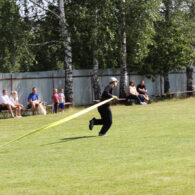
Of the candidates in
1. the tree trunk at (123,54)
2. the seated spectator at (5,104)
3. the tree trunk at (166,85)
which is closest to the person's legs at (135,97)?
the tree trunk at (123,54)

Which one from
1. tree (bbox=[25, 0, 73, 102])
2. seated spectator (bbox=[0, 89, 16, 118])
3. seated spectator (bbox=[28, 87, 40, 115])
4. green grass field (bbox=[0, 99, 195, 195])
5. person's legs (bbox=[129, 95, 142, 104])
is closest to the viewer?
green grass field (bbox=[0, 99, 195, 195])

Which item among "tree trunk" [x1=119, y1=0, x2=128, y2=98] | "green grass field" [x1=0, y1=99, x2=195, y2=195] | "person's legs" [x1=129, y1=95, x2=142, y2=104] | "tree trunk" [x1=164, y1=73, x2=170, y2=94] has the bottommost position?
"green grass field" [x1=0, y1=99, x2=195, y2=195]

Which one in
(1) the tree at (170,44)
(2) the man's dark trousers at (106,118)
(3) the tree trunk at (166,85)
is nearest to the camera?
(2) the man's dark trousers at (106,118)

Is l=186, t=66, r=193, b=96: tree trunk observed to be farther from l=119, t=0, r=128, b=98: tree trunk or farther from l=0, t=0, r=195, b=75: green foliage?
l=119, t=0, r=128, b=98: tree trunk

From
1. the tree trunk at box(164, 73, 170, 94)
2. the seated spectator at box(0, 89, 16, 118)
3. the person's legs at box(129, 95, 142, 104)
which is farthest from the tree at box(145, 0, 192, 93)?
the seated spectator at box(0, 89, 16, 118)

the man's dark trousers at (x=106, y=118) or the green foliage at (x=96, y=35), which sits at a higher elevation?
the green foliage at (x=96, y=35)

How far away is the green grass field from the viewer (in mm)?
7289

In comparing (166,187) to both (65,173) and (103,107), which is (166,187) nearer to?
(65,173)

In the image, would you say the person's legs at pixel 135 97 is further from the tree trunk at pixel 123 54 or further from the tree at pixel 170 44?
the tree at pixel 170 44

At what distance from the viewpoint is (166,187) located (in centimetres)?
706

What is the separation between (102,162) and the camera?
9.51 m

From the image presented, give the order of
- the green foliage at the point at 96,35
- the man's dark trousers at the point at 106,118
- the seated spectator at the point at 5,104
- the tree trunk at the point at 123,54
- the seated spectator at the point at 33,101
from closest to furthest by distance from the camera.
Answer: the man's dark trousers at the point at 106,118 < the seated spectator at the point at 5,104 < the seated spectator at the point at 33,101 < the green foliage at the point at 96,35 < the tree trunk at the point at 123,54

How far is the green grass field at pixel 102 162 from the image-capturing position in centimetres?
729

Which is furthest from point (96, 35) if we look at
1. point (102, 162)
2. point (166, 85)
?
point (102, 162)
